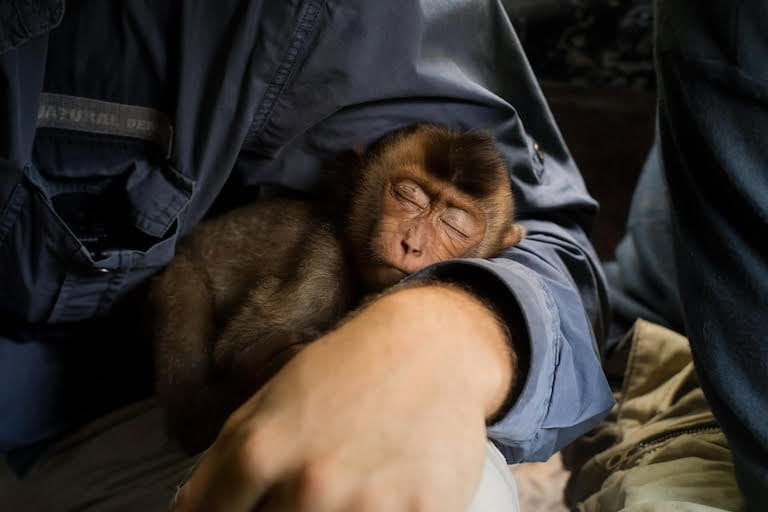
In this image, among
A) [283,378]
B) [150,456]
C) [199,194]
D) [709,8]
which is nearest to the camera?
[283,378]

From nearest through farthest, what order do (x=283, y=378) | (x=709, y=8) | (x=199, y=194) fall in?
1. (x=283, y=378)
2. (x=709, y=8)
3. (x=199, y=194)

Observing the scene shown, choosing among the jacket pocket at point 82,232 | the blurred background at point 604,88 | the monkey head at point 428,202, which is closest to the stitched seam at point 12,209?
the jacket pocket at point 82,232

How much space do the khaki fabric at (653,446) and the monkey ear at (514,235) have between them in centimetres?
39

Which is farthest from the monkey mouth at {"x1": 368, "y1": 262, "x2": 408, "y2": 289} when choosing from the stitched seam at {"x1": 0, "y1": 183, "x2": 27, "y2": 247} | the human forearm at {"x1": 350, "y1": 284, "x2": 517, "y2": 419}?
the stitched seam at {"x1": 0, "y1": 183, "x2": 27, "y2": 247}

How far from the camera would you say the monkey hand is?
0.59 metres

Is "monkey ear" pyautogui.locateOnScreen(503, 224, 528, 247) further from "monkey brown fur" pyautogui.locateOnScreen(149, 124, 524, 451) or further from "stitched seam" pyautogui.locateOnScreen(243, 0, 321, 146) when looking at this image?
"stitched seam" pyautogui.locateOnScreen(243, 0, 321, 146)

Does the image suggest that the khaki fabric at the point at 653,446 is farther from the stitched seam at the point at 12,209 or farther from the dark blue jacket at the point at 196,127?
the stitched seam at the point at 12,209

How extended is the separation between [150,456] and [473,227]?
67 centimetres

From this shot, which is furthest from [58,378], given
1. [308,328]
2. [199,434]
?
[308,328]

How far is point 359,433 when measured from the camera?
2.00 feet

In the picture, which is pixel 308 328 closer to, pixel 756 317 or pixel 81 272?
pixel 81 272

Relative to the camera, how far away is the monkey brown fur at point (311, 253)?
1099 mm

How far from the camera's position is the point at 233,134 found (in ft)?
3.61

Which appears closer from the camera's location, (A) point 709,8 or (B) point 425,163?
(A) point 709,8
